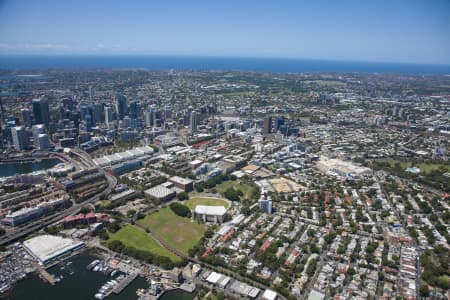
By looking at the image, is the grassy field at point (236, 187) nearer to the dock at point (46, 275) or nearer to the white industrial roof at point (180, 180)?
the white industrial roof at point (180, 180)

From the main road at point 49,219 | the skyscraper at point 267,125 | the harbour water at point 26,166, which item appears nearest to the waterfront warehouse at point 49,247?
the main road at point 49,219

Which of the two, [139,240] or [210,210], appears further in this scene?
[210,210]

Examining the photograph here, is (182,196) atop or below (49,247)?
atop

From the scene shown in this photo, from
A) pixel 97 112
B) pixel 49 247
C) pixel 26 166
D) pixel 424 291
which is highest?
pixel 97 112

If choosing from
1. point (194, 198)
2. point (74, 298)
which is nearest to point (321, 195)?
point (194, 198)

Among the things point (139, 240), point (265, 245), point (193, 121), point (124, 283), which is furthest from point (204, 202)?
point (193, 121)

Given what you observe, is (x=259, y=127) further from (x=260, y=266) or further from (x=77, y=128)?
(x=260, y=266)

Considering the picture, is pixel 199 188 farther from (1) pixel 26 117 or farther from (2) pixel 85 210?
(1) pixel 26 117

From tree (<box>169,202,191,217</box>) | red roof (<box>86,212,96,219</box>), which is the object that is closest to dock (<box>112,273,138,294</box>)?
tree (<box>169,202,191,217</box>)
